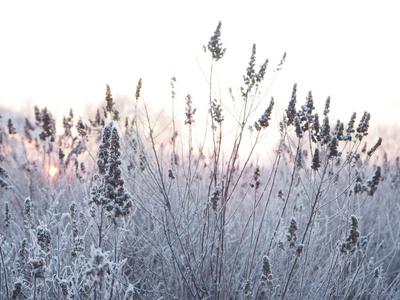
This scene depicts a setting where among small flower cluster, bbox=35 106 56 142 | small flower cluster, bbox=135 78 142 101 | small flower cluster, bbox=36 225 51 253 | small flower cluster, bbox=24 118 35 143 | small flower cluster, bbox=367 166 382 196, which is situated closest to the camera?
small flower cluster, bbox=36 225 51 253

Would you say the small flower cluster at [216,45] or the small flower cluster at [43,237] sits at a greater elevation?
the small flower cluster at [216,45]

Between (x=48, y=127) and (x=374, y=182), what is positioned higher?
(x=48, y=127)

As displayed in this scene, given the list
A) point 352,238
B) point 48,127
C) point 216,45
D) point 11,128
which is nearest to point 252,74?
point 216,45

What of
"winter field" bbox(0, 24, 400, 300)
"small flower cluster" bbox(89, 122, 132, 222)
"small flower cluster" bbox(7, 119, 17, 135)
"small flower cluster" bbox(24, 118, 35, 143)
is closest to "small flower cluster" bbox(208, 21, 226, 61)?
"winter field" bbox(0, 24, 400, 300)

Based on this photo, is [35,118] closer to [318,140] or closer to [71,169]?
[71,169]

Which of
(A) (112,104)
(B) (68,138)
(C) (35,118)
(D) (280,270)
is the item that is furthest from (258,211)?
(C) (35,118)

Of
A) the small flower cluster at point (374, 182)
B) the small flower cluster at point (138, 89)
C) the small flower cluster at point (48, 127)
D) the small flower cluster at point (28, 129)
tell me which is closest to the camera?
the small flower cluster at point (138, 89)

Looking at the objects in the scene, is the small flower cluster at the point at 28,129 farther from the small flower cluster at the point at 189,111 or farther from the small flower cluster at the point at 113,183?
the small flower cluster at the point at 113,183

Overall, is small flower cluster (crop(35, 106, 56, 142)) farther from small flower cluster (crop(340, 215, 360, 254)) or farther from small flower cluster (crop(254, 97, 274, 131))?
small flower cluster (crop(340, 215, 360, 254))

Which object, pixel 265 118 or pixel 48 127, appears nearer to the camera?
pixel 265 118

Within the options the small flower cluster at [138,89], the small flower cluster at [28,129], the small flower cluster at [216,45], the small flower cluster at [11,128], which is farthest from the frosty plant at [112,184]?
the small flower cluster at [28,129]

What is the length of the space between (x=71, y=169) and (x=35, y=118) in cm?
131

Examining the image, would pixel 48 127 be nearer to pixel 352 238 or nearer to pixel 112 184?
pixel 112 184

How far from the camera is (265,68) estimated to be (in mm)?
2285
